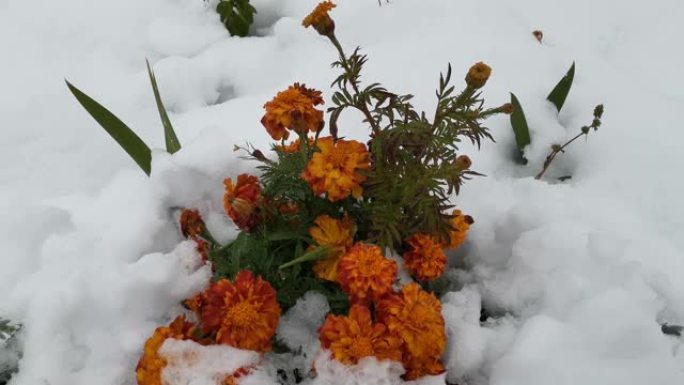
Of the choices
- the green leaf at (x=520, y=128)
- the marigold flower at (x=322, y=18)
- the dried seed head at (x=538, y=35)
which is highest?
the dried seed head at (x=538, y=35)

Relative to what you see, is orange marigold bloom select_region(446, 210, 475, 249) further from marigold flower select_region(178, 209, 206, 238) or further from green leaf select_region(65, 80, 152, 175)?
green leaf select_region(65, 80, 152, 175)

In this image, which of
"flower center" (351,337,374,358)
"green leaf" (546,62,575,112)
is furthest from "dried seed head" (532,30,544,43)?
"flower center" (351,337,374,358)

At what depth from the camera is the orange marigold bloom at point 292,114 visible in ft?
2.87

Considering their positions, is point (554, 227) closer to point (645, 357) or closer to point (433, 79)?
point (645, 357)

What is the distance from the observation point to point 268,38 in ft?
5.84

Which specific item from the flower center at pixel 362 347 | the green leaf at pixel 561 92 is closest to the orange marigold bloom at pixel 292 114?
the flower center at pixel 362 347

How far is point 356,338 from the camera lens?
32.8 inches

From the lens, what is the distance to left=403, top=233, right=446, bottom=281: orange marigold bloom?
96 cm

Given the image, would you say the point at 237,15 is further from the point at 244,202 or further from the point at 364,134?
the point at 244,202

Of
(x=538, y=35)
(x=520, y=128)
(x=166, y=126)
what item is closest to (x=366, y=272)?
(x=166, y=126)

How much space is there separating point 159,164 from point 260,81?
580 millimetres

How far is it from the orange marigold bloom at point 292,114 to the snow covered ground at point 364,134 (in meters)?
0.26

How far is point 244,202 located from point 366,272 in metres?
0.21

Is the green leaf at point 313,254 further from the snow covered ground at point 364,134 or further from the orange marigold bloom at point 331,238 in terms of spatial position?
the snow covered ground at point 364,134
